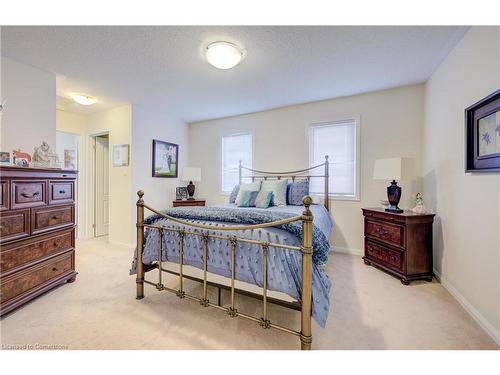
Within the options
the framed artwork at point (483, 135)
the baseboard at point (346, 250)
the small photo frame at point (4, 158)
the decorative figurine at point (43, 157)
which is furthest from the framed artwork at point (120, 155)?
the framed artwork at point (483, 135)

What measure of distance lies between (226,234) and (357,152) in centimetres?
260

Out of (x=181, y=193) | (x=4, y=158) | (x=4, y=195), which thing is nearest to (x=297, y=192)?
(x=181, y=193)

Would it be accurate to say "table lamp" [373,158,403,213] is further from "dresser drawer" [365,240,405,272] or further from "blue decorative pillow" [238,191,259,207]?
"blue decorative pillow" [238,191,259,207]

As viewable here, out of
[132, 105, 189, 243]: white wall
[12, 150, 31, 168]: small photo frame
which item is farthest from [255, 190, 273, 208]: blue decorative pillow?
[12, 150, 31, 168]: small photo frame

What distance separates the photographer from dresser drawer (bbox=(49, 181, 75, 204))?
221 centimetres

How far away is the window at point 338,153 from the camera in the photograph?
3.35 m

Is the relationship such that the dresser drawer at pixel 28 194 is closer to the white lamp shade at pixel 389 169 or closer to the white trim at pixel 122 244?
the white trim at pixel 122 244

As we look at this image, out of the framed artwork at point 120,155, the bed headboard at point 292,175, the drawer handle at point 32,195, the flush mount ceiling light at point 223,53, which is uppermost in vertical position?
the flush mount ceiling light at point 223,53

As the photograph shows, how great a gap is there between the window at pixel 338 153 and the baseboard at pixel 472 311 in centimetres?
143

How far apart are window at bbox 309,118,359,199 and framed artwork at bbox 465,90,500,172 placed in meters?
1.43

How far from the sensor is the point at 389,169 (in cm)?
262

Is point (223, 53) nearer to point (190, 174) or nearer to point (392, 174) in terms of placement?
point (392, 174)

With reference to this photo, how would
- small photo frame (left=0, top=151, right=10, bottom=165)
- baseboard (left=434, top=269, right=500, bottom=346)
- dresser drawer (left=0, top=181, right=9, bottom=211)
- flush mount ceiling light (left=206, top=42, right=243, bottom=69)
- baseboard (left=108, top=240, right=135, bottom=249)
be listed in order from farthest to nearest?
baseboard (left=108, top=240, right=135, bottom=249), small photo frame (left=0, top=151, right=10, bottom=165), flush mount ceiling light (left=206, top=42, right=243, bottom=69), dresser drawer (left=0, top=181, right=9, bottom=211), baseboard (left=434, top=269, right=500, bottom=346)

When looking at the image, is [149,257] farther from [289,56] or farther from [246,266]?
[289,56]
